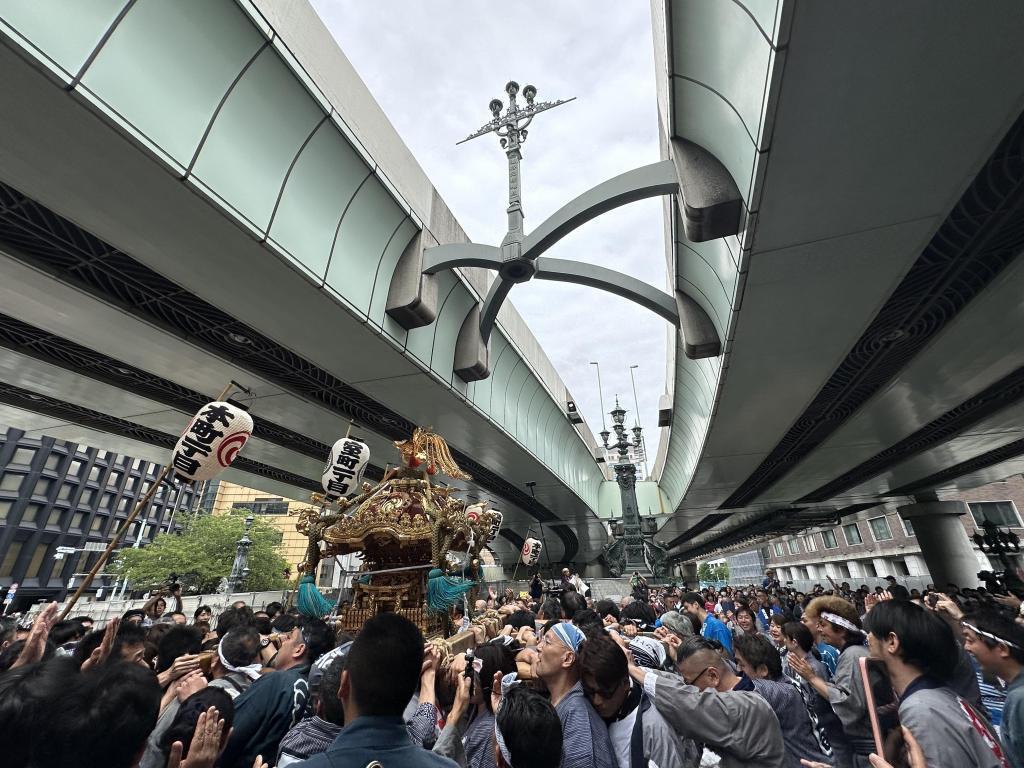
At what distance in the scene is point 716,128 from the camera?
4965 millimetres

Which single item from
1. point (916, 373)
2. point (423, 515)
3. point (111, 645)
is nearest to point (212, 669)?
point (111, 645)

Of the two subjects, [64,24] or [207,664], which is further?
[207,664]

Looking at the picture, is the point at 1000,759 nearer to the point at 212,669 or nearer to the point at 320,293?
Result: the point at 212,669

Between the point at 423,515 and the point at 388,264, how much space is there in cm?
433

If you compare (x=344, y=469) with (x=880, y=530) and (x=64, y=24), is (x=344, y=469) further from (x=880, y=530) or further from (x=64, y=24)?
(x=880, y=530)

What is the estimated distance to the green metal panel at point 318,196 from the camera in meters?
6.09

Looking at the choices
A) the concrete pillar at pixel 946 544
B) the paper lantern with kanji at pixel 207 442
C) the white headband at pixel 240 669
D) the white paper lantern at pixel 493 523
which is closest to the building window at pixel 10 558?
the paper lantern with kanji at pixel 207 442

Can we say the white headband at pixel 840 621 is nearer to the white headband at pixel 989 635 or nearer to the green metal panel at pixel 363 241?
the white headband at pixel 989 635

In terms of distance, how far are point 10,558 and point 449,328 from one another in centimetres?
4546

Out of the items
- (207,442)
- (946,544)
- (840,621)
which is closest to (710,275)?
(840,621)

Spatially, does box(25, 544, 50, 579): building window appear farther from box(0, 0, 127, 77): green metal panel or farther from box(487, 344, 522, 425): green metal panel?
box(0, 0, 127, 77): green metal panel

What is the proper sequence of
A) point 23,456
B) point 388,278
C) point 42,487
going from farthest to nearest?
1. point 42,487
2. point 23,456
3. point 388,278

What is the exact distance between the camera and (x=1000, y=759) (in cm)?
208

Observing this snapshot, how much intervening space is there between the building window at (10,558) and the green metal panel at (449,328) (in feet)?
146
